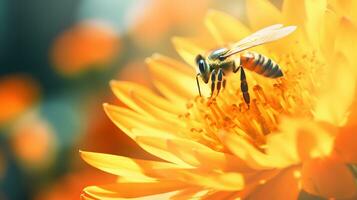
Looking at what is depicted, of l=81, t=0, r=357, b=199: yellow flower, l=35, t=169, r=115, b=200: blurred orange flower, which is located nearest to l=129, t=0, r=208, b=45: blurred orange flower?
l=35, t=169, r=115, b=200: blurred orange flower

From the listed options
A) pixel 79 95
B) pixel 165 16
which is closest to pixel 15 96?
pixel 79 95

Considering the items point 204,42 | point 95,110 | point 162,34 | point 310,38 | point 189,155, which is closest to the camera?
point 189,155

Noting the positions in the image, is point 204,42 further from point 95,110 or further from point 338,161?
point 95,110

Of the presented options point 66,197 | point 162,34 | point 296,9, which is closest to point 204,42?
point 296,9

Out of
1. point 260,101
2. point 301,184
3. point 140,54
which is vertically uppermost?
point 140,54

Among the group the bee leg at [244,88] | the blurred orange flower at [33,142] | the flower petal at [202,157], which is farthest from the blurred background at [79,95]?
the flower petal at [202,157]

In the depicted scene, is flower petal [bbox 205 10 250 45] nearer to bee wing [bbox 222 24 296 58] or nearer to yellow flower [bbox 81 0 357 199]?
yellow flower [bbox 81 0 357 199]

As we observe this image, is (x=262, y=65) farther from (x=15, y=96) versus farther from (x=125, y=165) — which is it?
(x=15, y=96)
